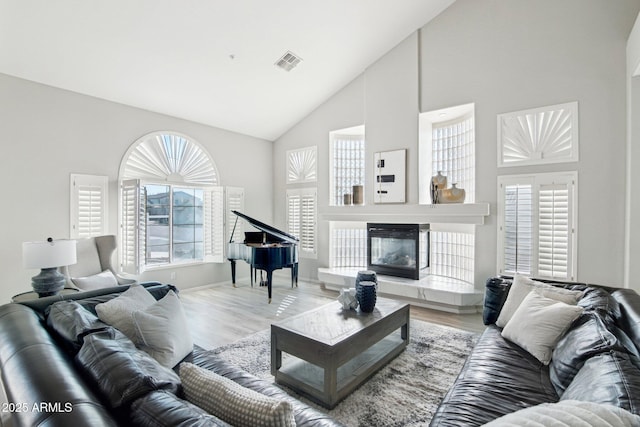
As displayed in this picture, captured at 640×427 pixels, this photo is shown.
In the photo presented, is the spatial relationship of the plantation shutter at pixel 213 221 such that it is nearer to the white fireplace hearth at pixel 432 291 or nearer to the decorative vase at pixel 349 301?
the white fireplace hearth at pixel 432 291

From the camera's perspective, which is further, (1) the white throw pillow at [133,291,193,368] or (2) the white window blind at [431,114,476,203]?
(2) the white window blind at [431,114,476,203]

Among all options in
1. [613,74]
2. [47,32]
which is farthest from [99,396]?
[613,74]

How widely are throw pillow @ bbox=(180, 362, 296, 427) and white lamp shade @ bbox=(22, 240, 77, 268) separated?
2.65 m

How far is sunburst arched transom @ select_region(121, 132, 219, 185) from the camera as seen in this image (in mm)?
5164

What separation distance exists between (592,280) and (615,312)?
2143 millimetres

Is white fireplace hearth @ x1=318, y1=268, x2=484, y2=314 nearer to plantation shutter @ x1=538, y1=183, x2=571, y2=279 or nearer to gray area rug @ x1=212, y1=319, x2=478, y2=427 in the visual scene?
gray area rug @ x1=212, y1=319, x2=478, y2=427

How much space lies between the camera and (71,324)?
5.40 ft

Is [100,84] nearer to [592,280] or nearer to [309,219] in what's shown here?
[309,219]

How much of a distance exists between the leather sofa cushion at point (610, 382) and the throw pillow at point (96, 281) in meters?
4.67

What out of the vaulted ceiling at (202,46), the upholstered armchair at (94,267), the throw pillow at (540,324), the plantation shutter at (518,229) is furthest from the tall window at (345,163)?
the throw pillow at (540,324)

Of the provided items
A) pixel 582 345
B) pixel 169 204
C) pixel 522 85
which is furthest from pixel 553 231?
pixel 169 204

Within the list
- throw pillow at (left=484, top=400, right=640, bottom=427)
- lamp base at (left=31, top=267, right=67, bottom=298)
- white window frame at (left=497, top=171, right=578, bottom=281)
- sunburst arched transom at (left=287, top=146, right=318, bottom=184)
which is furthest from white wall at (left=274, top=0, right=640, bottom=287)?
lamp base at (left=31, top=267, right=67, bottom=298)

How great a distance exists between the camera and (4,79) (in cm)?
388

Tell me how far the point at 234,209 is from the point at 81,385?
214 inches
